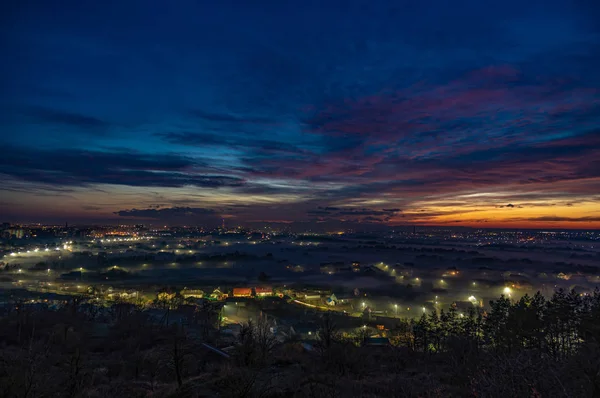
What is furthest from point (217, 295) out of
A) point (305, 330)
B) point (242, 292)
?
point (305, 330)

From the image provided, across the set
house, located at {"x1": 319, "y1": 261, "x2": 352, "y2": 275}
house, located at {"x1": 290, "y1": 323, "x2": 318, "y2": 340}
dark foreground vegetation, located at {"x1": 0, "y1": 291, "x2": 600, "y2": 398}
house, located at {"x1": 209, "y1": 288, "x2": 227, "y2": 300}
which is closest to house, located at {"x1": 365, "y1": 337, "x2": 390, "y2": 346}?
dark foreground vegetation, located at {"x1": 0, "y1": 291, "x2": 600, "y2": 398}

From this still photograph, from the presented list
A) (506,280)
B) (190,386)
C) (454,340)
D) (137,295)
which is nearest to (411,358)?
(454,340)

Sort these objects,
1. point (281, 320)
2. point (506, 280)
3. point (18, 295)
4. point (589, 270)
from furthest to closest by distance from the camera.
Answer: point (589, 270) < point (506, 280) < point (18, 295) < point (281, 320)

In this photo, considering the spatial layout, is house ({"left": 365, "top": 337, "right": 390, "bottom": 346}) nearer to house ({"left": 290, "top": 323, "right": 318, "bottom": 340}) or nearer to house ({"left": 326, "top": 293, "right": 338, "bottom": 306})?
house ({"left": 290, "top": 323, "right": 318, "bottom": 340})

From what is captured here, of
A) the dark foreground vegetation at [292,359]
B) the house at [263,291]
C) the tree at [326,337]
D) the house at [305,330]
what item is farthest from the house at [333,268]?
the tree at [326,337]

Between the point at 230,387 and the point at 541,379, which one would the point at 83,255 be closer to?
the point at 230,387
